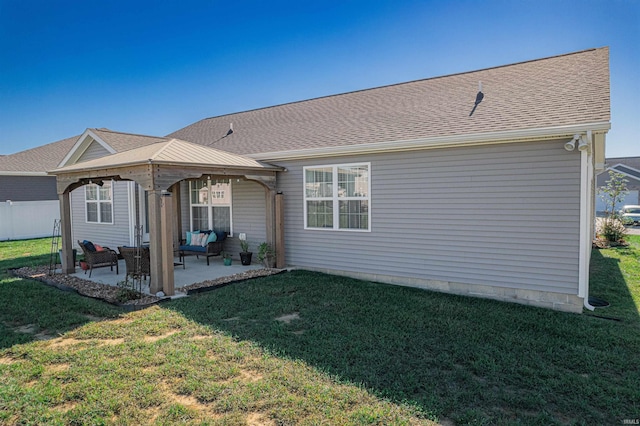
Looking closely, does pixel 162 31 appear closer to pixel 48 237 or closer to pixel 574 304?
pixel 48 237

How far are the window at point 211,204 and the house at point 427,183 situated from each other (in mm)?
42

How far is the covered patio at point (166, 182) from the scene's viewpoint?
6754 millimetres

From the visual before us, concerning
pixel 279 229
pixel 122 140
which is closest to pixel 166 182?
pixel 279 229

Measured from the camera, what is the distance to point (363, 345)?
464cm

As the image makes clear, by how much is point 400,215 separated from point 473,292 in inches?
76.7

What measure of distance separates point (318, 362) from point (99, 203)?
11589mm

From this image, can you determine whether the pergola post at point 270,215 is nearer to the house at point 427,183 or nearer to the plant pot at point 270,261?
the house at point 427,183

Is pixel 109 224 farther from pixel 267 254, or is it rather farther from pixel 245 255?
pixel 267 254

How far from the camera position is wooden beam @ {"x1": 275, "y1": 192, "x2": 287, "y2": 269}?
361 inches

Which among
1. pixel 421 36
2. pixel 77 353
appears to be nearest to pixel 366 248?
pixel 77 353

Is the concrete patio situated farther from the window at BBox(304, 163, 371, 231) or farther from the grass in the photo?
the window at BBox(304, 163, 371, 231)

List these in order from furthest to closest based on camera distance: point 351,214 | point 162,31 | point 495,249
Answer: point 162,31, point 351,214, point 495,249

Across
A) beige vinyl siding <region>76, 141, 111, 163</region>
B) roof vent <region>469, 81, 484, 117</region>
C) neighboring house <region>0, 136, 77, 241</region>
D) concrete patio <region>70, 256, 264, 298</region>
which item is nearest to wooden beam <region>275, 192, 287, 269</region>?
concrete patio <region>70, 256, 264, 298</region>

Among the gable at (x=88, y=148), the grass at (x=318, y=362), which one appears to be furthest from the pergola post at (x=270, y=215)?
the gable at (x=88, y=148)
